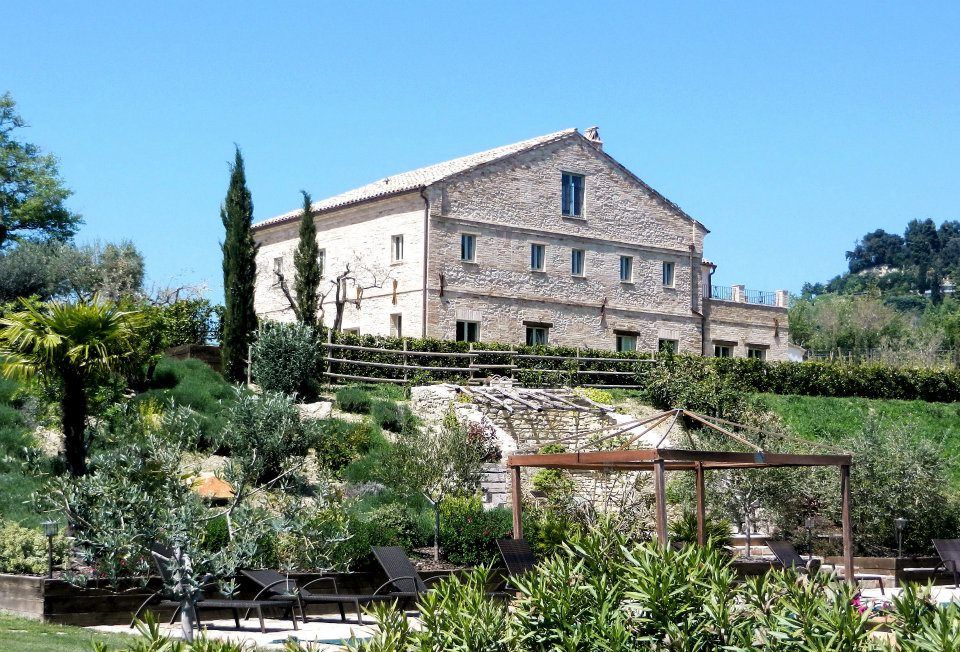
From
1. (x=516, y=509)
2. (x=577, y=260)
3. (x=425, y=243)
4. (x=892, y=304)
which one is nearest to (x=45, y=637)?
(x=516, y=509)

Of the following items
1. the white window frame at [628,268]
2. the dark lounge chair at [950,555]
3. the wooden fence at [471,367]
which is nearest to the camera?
the dark lounge chair at [950,555]

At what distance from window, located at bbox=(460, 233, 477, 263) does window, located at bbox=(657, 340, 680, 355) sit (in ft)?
22.6

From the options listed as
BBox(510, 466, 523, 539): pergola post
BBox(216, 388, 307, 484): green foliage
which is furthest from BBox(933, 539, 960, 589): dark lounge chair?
BBox(216, 388, 307, 484): green foliage

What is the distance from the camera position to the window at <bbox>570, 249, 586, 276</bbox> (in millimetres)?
36625

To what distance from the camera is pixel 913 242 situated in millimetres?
116812

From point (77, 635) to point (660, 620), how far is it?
6423mm

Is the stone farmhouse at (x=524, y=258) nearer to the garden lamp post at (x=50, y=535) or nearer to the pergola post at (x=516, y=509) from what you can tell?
the pergola post at (x=516, y=509)

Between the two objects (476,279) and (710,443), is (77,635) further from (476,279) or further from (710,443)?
(476,279)

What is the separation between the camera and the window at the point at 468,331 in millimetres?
33844

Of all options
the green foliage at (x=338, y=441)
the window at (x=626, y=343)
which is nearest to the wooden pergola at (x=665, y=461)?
the green foliage at (x=338, y=441)

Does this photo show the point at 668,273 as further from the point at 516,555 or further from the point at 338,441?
the point at 516,555

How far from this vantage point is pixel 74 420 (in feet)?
54.2

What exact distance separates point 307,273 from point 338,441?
26.4ft

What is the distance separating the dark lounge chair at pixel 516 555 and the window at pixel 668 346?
72.0 feet
